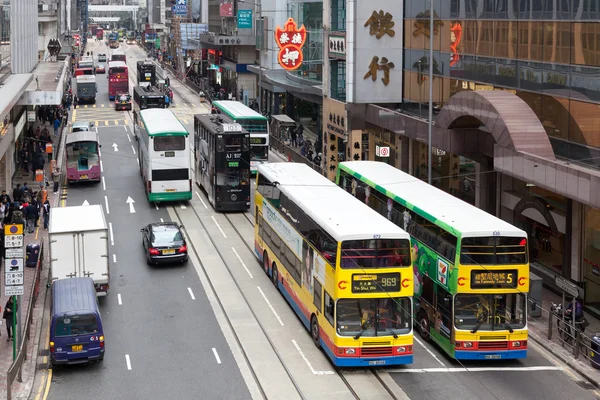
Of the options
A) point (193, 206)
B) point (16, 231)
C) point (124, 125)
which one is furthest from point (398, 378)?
point (124, 125)

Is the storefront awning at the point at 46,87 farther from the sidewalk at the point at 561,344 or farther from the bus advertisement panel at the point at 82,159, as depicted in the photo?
the sidewalk at the point at 561,344

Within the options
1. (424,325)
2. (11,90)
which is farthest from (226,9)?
(424,325)

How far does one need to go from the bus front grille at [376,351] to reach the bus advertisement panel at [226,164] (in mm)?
22273

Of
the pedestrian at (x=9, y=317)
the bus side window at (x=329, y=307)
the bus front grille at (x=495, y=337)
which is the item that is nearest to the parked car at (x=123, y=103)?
the pedestrian at (x=9, y=317)

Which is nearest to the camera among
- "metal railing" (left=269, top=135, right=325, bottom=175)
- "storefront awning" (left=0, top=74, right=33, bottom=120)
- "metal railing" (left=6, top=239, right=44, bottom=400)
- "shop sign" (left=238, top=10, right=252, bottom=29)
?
"metal railing" (left=6, top=239, right=44, bottom=400)

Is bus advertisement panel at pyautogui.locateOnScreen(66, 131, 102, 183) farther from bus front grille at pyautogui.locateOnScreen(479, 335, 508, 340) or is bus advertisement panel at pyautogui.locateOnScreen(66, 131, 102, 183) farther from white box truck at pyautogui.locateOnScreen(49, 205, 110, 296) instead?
bus front grille at pyautogui.locateOnScreen(479, 335, 508, 340)

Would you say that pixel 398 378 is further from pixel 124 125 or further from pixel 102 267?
pixel 124 125

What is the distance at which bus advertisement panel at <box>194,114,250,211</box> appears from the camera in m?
45.4

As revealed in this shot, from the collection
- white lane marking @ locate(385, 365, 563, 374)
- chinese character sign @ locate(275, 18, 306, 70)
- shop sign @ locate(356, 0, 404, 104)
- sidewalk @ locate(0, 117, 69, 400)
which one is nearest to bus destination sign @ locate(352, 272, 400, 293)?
white lane marking @ locate(385, 365, 563, 374)

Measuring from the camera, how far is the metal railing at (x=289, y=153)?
5775cm

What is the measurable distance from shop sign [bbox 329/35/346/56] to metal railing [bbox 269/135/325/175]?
23.3 ft

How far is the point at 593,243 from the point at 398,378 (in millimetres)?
10546

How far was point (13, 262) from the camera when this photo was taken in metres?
24.6

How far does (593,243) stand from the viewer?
31516 millimetres
